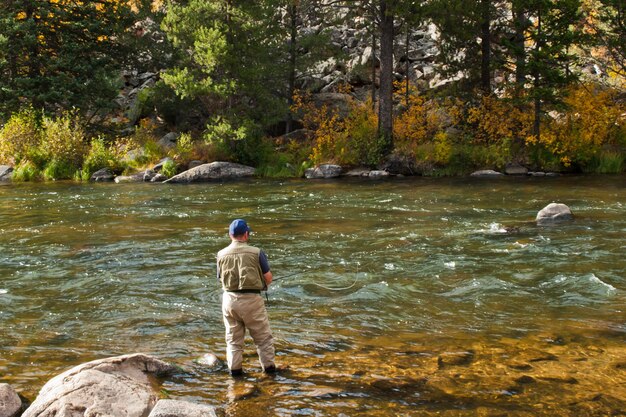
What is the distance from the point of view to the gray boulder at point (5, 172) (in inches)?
1171

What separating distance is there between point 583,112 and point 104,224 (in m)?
20.7

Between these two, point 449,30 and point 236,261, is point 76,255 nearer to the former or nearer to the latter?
point 236,261

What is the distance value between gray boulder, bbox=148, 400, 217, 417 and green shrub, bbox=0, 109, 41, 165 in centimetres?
2844

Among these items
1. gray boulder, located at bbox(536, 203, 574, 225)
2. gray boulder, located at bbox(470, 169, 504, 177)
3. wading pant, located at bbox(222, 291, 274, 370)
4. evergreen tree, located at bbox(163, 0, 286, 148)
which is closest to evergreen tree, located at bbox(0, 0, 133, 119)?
evergreen tree, located at bbox(163, 0, 286, 148)

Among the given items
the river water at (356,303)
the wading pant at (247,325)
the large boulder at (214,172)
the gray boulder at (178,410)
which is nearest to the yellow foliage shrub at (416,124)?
the large boulder at (214,172)

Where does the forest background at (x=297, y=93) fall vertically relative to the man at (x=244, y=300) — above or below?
above

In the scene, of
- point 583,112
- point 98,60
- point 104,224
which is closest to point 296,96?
point 98,60

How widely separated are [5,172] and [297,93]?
15.1 meters

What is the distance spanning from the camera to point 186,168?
29750 millimetres

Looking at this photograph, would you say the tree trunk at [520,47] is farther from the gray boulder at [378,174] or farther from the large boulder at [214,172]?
the large boulder at [214,172]

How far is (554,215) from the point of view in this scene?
51.9 ft

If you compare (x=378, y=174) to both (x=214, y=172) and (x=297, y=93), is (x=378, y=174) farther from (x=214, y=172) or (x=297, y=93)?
(x=297, y=93)

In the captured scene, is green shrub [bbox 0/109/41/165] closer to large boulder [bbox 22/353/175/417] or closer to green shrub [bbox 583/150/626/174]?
green shrub [bbox 583/150/626/174]

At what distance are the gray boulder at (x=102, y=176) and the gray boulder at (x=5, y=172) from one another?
402cm
